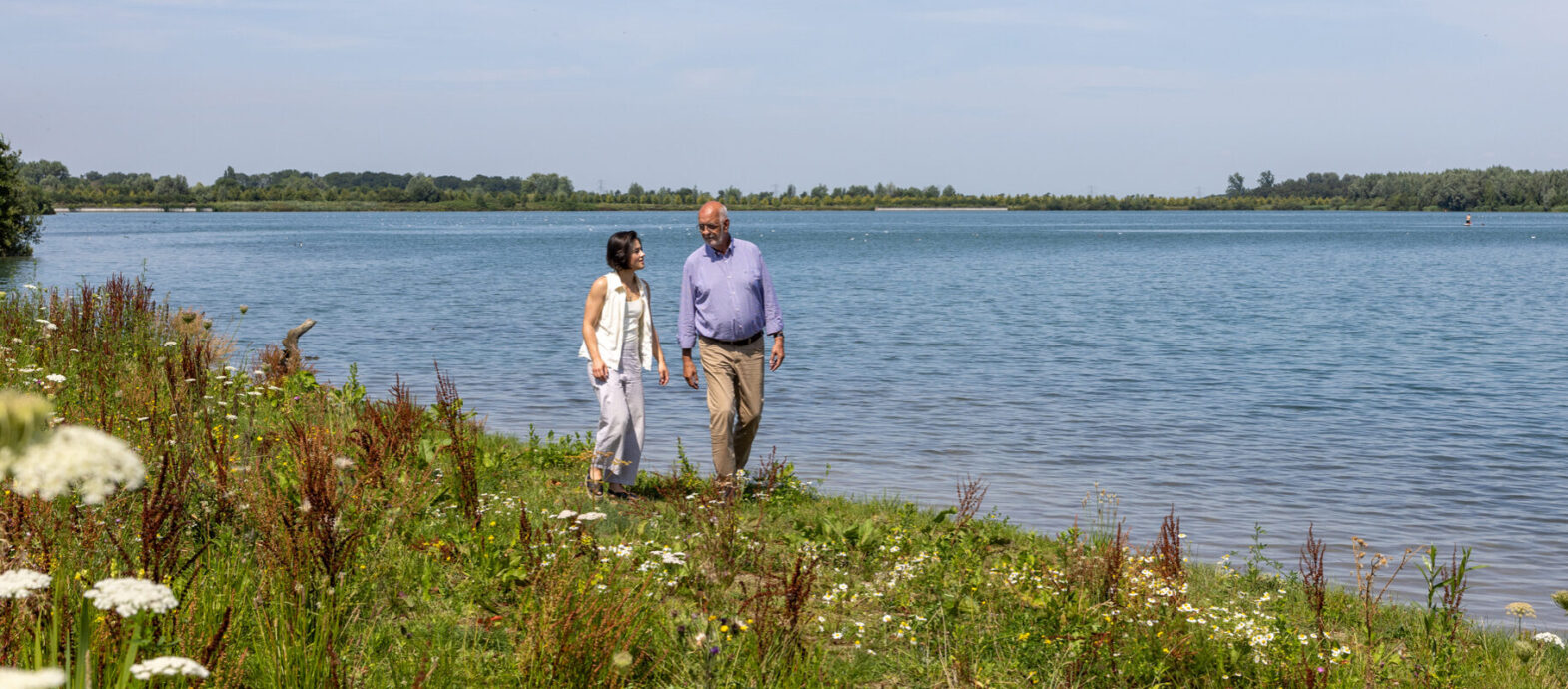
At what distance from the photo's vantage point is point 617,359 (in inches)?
331

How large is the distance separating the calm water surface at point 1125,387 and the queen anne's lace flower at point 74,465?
7682mm

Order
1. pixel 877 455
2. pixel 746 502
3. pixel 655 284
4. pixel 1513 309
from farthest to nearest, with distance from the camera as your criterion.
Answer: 1. pixel 655 284
2. pixel 1513 309
3. pixel 877 455
4. pixel 746 502

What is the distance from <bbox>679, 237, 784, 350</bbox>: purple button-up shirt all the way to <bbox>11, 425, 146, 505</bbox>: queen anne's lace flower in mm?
6548

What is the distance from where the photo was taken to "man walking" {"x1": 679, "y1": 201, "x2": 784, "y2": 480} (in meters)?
8.31

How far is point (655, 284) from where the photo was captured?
154 ft

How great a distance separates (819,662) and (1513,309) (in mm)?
34957

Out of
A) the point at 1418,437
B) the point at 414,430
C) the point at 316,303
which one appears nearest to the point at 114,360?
the point at 414,430

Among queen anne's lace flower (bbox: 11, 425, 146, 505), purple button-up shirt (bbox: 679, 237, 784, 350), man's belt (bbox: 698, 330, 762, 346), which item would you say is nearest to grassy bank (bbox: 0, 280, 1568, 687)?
queen anne's lace flower (bbox: 11, 425, 146, 505)

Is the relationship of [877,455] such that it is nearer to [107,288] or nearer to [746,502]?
[746,502]

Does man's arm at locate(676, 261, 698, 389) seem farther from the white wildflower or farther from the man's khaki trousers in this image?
the white wildflower

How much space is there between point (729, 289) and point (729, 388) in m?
0.72

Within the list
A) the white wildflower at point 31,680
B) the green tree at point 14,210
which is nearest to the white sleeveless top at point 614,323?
the white wildflower at point 31,680

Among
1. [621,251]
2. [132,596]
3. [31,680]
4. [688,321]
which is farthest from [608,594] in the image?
[688,321]

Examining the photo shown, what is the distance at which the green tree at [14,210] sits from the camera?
142 feet
